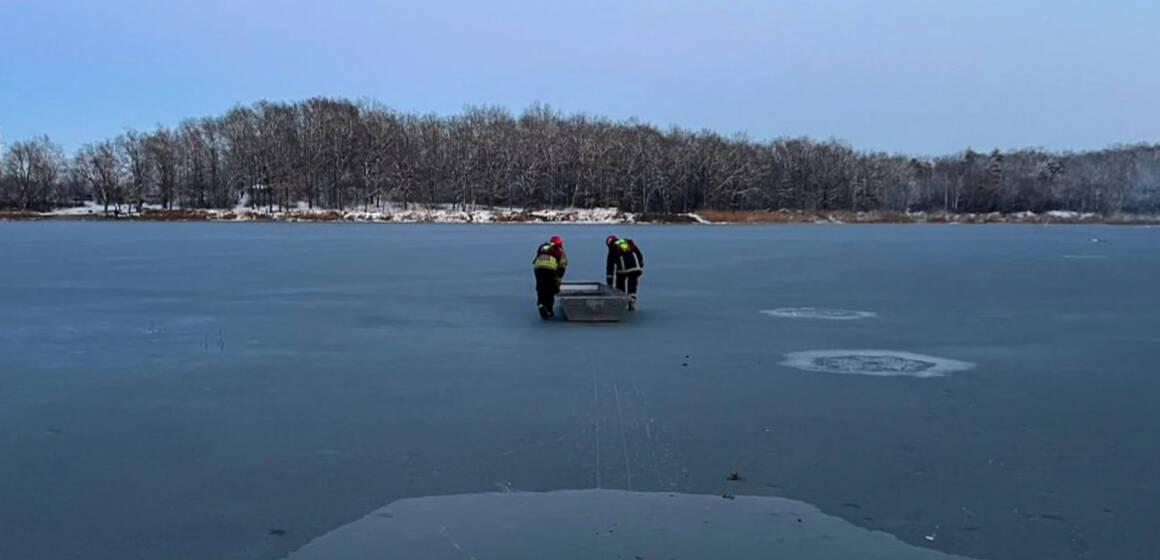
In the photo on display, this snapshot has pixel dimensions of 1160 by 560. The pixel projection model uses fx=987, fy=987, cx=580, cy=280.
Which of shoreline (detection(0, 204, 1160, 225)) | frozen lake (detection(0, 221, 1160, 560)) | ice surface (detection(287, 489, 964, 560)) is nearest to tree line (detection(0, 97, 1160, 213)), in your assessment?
shoreline (detection(0, 204, 1160, 225))

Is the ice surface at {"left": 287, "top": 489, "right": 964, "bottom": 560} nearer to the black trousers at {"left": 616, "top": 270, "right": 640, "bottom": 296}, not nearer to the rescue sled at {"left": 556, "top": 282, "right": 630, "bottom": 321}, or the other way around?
the rescue sled at {"left": 556, "top": 282, "right": 630, "bottom": 321}

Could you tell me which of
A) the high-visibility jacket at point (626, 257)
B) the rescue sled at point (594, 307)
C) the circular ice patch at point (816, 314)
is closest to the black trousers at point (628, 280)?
the high-visibility jacket at point (626, 257)

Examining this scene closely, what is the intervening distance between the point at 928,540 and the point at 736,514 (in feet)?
2.71

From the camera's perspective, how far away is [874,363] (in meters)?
8.66

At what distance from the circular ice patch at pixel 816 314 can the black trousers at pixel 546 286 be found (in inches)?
111

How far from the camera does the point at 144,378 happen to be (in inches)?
306

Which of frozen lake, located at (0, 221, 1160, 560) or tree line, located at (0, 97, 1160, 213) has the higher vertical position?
tree line, located at (0, 97, 1160, 213)

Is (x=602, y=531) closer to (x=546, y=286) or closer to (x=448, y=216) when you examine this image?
(x=546, y=286)

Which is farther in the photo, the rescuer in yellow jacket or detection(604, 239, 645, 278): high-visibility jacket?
detection(604, 239, 645, 278): high-visibility jacket

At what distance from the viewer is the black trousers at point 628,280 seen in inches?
499

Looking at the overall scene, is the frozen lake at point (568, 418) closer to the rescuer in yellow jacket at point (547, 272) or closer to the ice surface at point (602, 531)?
the ice surface at point (602, 531)

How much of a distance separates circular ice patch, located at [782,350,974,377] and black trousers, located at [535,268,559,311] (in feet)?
11.1

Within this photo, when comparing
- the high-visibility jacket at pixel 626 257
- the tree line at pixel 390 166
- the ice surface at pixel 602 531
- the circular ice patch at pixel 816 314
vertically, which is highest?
the tree line at pixel 390 166

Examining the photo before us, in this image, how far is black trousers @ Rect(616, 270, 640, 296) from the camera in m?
12.7
